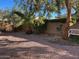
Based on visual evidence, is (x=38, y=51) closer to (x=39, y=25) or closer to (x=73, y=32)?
(x=73, y=32)

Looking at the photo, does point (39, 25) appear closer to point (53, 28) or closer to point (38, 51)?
point (53, 28)

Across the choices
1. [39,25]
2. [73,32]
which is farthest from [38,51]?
[39,25]

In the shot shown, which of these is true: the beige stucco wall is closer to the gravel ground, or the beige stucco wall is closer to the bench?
the bench

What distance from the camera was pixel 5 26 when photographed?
35.8 m

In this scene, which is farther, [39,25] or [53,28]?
[39,25]

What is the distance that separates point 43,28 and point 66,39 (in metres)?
9.98

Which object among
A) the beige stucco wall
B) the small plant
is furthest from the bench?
the small plant

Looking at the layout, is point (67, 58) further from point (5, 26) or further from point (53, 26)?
point (5, 26)

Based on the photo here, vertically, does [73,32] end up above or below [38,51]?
below

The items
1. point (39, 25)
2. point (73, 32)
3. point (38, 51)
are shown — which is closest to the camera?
point (38, 51)

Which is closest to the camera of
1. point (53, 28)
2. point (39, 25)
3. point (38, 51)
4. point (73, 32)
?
point (38, 51)

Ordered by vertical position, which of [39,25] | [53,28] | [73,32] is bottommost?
[53,28]

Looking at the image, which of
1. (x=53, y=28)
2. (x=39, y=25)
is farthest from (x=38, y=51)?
(x=39, y=25)

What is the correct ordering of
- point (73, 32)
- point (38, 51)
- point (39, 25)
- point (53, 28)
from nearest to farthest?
1. point (38, 51)
2. point (73, 32)
3. point (53, 28)
4. point (39, 25)
